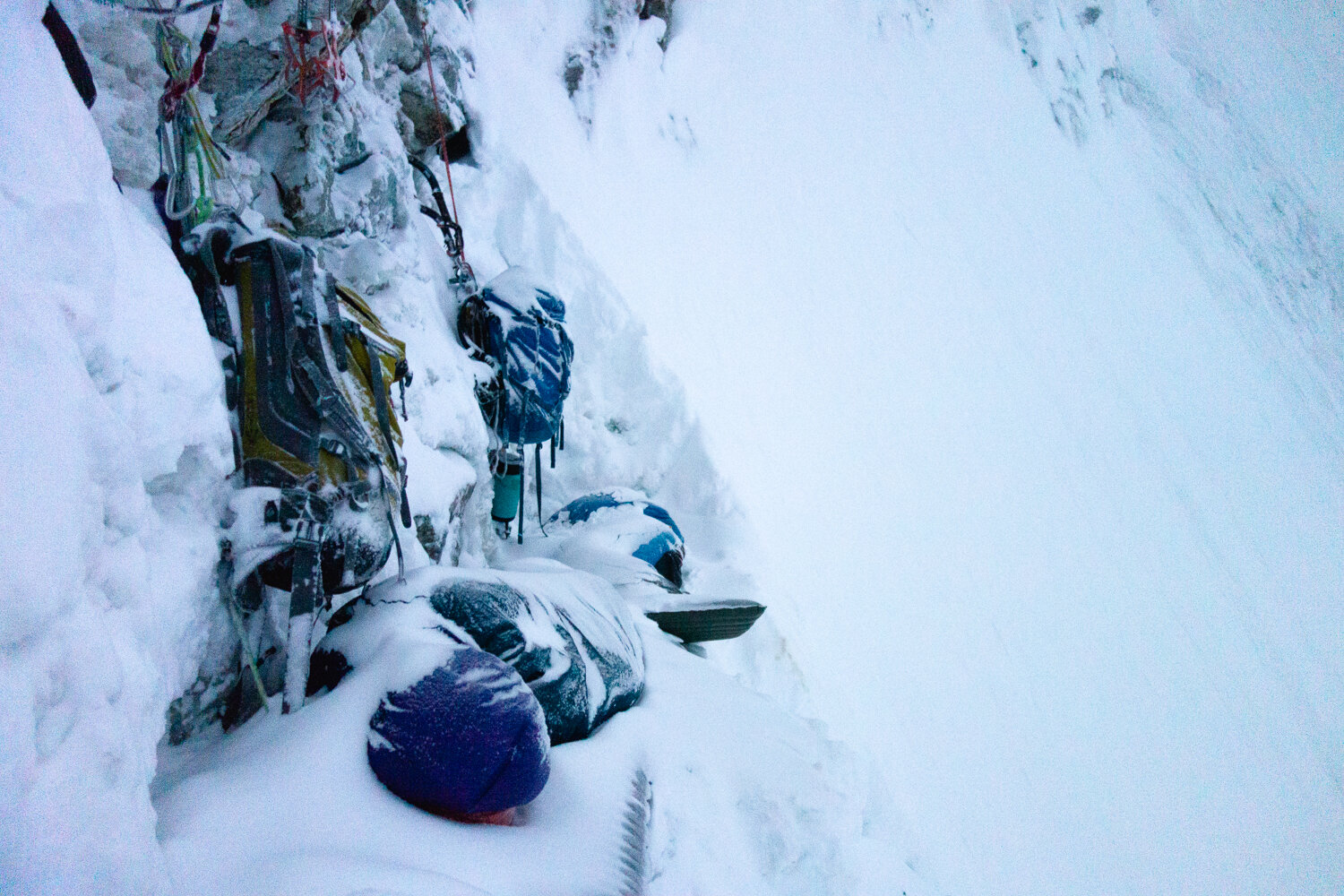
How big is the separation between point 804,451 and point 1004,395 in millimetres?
4367

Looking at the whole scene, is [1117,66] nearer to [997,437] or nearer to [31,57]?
[997,437]

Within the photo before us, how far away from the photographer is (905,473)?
259 inches

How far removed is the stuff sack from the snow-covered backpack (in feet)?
4.92

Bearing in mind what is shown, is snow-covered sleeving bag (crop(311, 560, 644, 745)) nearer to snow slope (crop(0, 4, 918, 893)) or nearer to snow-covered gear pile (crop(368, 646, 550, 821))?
snow slope (crop(0, 4, 918, 893))

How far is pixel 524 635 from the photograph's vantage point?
1.58 meters

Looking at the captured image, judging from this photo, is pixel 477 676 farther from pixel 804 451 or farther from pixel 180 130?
pixel 804 451

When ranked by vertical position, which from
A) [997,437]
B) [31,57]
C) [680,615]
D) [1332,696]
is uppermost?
[31,57]

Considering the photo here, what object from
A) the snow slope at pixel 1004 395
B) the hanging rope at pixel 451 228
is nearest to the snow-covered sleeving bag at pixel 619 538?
the snow slope at pixel 1004 395

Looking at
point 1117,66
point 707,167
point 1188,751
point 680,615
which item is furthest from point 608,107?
point 1117,66

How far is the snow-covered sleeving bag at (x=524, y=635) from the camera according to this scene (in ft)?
4.77

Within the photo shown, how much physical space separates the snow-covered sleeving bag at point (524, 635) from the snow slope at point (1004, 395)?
1288 mm

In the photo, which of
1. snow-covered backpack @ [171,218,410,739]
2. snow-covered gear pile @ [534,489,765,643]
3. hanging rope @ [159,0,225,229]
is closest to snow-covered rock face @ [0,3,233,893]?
snow-covered backpack @ [171,218,410,739]

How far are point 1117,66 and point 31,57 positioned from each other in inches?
773

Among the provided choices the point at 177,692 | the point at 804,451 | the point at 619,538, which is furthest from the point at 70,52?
the point at 804,451
